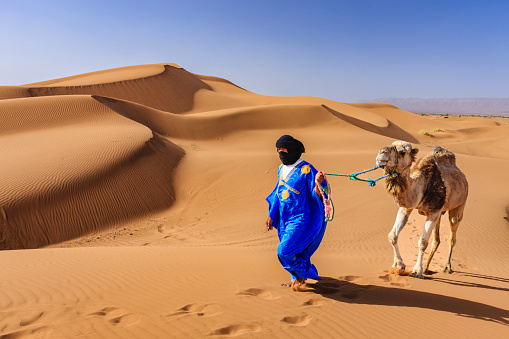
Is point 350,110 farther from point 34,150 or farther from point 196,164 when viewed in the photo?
point 34,150

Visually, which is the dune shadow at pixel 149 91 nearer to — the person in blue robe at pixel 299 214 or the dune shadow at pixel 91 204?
the dune shadow at pixel 91 204

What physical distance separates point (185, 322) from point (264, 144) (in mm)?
22478

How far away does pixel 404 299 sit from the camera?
4.90m

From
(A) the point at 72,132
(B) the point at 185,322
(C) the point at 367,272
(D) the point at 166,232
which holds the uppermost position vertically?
(A) the point at 72,132

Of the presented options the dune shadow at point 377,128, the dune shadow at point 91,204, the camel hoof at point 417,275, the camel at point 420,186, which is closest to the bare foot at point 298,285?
the camel at point 420,186

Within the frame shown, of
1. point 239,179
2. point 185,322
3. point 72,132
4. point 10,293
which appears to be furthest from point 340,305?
point 72,132

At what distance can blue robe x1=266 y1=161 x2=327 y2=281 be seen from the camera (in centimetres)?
472

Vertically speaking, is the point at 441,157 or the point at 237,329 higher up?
the point at 441,157

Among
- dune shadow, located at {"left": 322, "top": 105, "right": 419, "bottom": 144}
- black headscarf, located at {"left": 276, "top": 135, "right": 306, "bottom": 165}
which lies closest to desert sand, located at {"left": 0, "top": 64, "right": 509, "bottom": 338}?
black headscarf, located at {"left": 276, "top": 135, "right": 306, "bottom": 165}

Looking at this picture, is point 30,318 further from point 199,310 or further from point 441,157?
point 441,157

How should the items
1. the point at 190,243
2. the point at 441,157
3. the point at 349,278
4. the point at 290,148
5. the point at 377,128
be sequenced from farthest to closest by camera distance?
the point at 377,128
the point at 190,243
the point at 441,157
the point at 349,278
the point at 290,148

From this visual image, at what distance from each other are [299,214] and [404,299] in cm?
174

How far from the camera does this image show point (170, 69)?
63.1 meters

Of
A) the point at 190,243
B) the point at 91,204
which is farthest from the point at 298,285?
the point at 91,204
